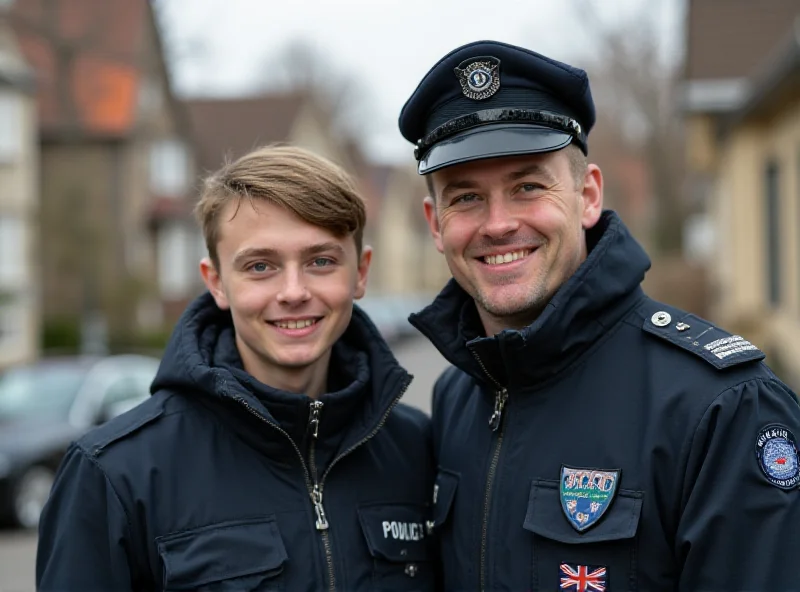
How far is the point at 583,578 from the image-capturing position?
8.90ft

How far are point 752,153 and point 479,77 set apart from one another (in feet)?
43.3

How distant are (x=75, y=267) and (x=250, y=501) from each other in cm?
2625

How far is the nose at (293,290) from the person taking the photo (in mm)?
3064

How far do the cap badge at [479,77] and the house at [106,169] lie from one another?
79.4 ft

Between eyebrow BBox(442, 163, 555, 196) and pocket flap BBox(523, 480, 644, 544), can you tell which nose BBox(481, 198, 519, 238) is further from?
pocket flap BBox(523, 480, 644, 544)

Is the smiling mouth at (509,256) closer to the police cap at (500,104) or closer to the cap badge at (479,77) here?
the police cap at (500,104)

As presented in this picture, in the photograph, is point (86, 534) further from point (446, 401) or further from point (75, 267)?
point (75, 267)

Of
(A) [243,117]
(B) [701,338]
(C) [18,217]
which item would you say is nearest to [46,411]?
(B) [701,338]

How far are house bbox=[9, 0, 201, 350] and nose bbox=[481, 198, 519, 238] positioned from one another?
2426 cm

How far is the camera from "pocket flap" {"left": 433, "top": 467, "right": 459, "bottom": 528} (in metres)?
3.12

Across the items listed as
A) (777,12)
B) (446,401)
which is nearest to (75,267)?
(777,12)

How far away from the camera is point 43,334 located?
89.1 ft

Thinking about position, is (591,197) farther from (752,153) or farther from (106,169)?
(106,169)

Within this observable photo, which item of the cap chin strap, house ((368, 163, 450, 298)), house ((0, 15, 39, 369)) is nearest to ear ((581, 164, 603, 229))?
the cap chin strap
